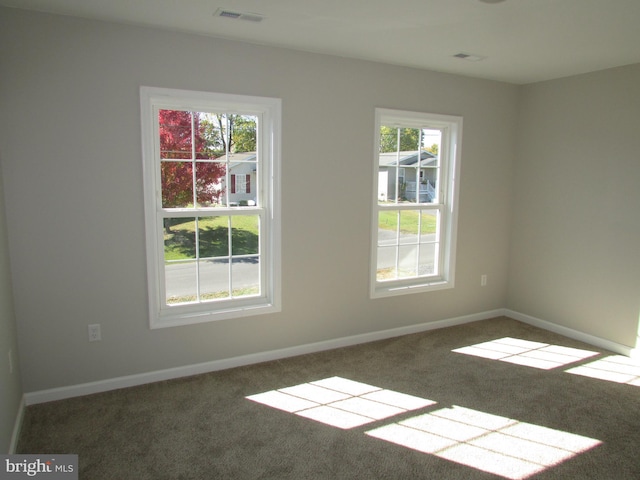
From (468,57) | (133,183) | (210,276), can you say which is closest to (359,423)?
(210,276)

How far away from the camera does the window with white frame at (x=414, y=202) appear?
3986mm

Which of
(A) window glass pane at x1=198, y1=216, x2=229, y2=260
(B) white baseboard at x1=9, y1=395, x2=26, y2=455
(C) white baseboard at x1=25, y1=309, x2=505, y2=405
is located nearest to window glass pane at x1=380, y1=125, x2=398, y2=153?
(A) window glass pane at x1=198, y1=216, x2=229, y2=260

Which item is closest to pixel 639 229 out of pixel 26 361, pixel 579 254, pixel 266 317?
pixel 579 254

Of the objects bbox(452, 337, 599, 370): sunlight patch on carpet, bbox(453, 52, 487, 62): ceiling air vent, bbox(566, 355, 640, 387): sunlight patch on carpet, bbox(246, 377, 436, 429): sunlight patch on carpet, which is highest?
bbox(453, 52, 487, 62): ceiling air vent

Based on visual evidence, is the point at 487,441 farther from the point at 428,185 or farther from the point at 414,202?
the point at 428,185

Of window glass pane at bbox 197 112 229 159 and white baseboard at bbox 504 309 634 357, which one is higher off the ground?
window glass pane at bbox 197 112 229 159

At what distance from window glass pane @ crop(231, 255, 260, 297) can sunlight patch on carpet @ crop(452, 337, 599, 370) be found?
6.07ft

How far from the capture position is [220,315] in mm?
3338

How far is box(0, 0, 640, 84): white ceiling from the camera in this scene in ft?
7.98

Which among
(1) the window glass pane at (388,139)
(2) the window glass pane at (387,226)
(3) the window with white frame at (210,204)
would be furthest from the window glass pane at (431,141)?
(3) the window with white frame at (210,204)

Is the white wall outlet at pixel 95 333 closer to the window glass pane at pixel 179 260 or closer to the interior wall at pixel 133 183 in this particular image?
the interior wall at pixel 133 183

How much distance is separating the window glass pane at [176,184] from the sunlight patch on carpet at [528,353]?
261cm

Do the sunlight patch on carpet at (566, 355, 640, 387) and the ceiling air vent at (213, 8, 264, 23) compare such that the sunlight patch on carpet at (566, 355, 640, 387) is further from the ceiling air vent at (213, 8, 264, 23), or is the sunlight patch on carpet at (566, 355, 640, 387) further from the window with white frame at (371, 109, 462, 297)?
the ceiling air vent at (213, 8, 264, 23)

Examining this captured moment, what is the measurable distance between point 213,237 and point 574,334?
347 centimetres
